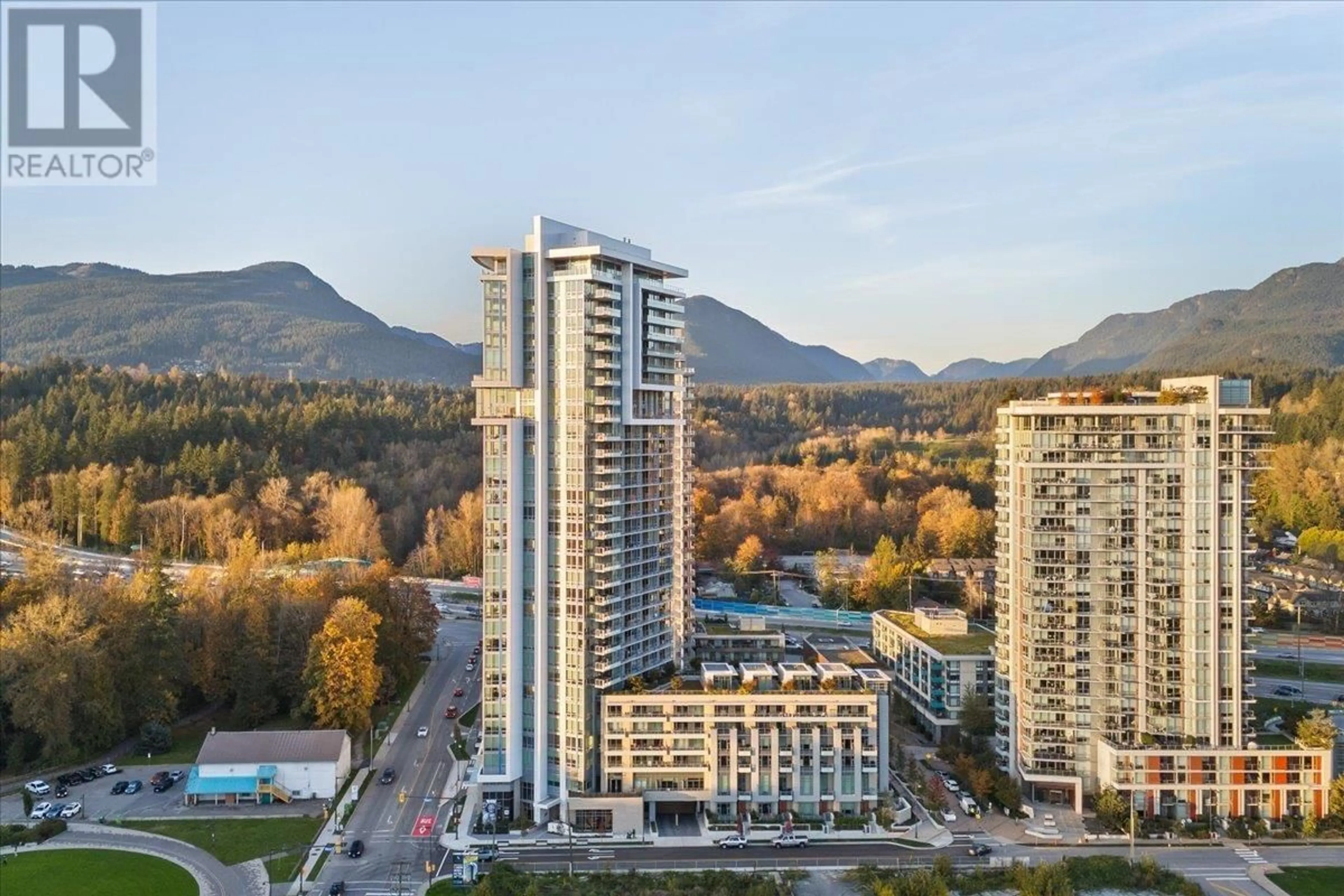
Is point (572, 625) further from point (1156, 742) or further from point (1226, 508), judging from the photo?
point (1226, 508)

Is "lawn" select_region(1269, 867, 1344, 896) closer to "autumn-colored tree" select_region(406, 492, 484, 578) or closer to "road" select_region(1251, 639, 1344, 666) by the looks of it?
"road" select_region(1251, 639, 1344, 666)

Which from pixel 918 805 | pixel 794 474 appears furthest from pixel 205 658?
pixel 794 474

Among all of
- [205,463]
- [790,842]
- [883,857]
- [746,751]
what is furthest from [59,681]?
[205,463]

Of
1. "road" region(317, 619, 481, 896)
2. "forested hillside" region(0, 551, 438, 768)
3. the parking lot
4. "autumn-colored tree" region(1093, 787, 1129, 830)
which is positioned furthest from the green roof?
the parking lot

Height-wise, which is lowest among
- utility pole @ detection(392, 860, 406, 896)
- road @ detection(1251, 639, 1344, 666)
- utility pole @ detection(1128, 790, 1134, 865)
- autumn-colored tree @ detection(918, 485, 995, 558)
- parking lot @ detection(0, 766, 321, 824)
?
parking lot @ detection(0, 766, 321, 824)

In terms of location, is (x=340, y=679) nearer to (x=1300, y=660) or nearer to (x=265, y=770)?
(x=265, y=770)

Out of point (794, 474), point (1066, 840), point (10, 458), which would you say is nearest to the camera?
point (1066, 840)
